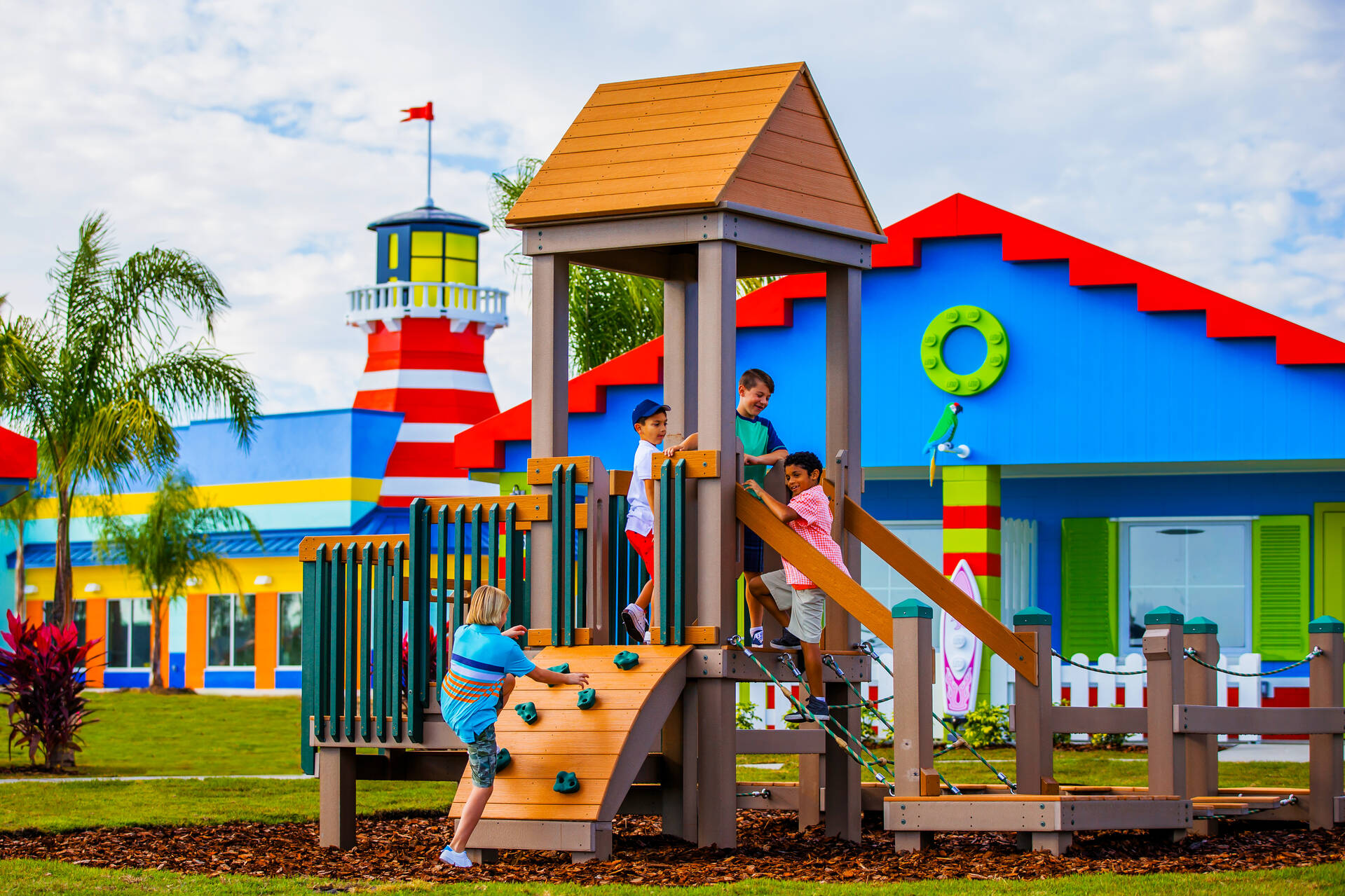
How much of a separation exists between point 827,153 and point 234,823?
19.7 feet

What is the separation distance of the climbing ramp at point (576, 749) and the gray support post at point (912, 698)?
118 cm

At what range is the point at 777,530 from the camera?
9.36 meters

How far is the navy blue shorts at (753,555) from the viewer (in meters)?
10.1

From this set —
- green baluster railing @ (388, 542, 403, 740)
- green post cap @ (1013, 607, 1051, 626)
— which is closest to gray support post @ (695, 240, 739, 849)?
green baluster railing @ (388, 542, 403, 740)

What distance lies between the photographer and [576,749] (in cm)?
860

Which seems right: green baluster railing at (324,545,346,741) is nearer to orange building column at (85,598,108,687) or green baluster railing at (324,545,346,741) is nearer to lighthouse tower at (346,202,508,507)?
lighthouse tower at (346,202,508,507)

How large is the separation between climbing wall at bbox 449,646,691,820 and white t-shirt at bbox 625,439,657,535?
0.80 metres

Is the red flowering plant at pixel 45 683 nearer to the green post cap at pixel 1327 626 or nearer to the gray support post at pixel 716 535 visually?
the gray support post at pixel 716 535

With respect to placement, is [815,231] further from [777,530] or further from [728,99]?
[777,530]

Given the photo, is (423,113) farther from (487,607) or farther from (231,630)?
(487,607)

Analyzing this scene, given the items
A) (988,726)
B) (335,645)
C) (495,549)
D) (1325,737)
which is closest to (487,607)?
(495,549)

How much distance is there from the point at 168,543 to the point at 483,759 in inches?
1067

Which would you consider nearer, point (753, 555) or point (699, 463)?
point (699, 463)

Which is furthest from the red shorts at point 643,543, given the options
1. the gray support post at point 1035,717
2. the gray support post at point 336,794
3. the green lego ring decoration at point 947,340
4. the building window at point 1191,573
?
the building window at point 1191,573
